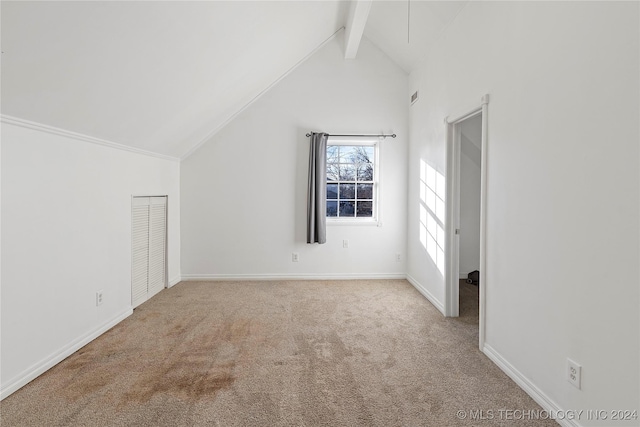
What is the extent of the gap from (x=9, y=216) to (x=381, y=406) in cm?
240

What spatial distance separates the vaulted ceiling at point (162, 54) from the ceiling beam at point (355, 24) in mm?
229

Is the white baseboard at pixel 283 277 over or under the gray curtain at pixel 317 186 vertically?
under

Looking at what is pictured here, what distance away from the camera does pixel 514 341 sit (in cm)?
233

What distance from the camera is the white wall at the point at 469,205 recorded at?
502 cm

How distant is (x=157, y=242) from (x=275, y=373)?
8.68ft

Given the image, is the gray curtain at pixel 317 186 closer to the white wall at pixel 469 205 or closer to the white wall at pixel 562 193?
the white wall at pixel 469 205

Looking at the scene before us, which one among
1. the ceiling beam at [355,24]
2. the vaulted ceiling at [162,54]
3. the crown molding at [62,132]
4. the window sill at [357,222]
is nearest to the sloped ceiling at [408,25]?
the vaulted ceiling at [162,54]

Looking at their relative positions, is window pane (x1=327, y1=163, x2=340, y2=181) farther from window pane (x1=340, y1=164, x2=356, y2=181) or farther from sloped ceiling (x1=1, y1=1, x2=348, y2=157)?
sloped ceiling (x1=1, y1=1, x2=348, y2=157)

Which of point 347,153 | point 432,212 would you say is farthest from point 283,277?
point 432,212

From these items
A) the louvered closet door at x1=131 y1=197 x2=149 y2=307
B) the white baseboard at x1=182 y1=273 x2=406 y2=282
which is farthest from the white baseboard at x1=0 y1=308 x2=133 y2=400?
the white baseboard at x1=182 y1=273 x2=406 y2=282

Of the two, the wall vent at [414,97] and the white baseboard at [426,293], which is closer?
the white baseboard at [426,293]

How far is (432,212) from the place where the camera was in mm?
3984

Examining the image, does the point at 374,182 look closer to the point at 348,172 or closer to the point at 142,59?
the point at 348,172

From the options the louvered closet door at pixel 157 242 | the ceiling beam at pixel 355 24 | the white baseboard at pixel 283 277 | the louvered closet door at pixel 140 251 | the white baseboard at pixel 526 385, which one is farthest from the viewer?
the white baseboard at pixel 283 277
